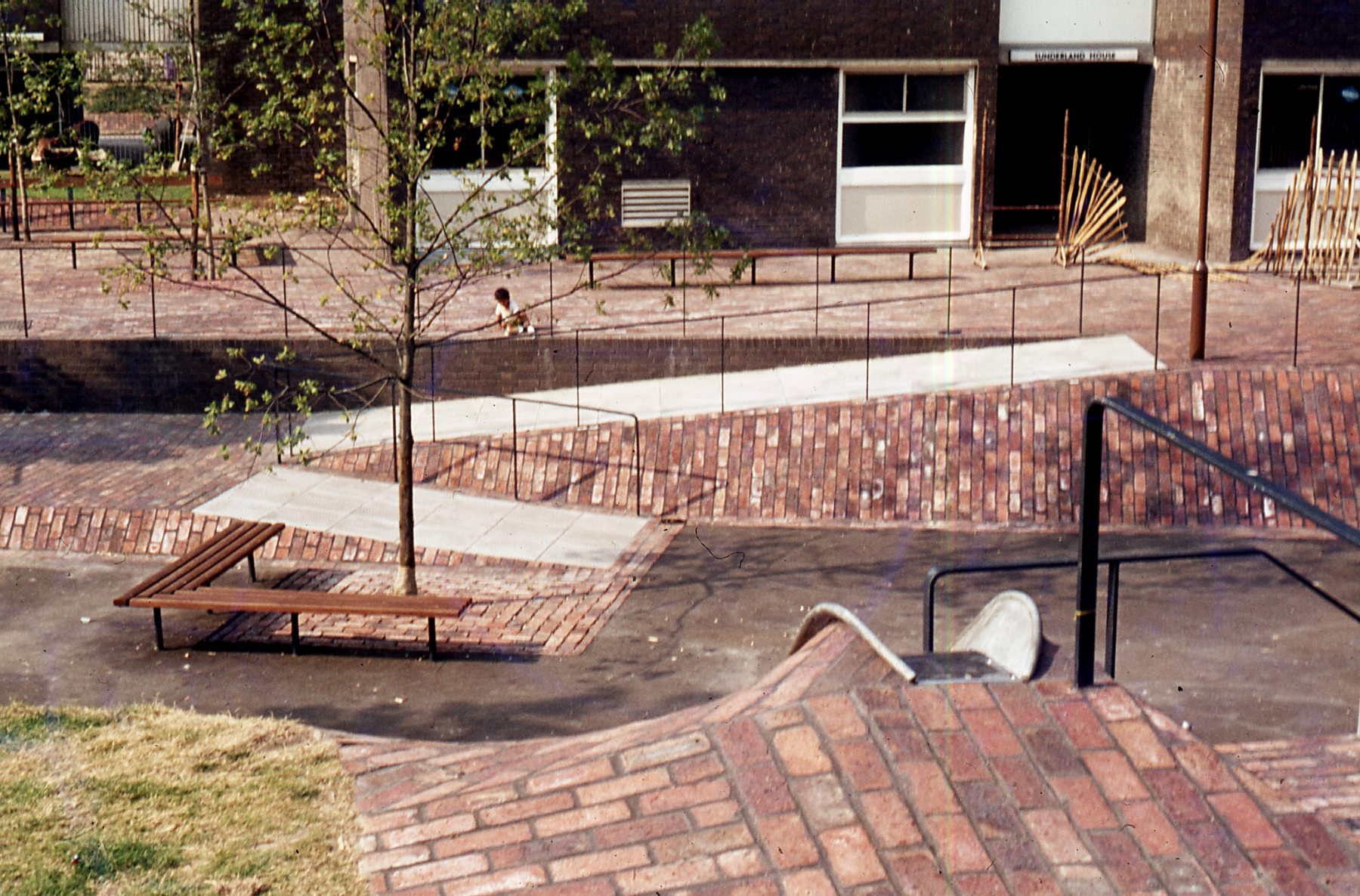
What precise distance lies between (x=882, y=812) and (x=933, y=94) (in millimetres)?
22291

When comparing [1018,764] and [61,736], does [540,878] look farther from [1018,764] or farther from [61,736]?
[61,736]

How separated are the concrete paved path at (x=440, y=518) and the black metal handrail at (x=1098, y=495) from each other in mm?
7435

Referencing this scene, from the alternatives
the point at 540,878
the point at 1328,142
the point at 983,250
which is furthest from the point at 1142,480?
the point at 1328,142

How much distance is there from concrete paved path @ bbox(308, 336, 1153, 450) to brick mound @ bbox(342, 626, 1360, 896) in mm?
9247

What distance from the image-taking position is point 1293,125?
2469 cm

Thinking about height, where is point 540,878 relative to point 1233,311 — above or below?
below

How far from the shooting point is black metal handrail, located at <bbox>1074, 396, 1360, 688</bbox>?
3.85 meters

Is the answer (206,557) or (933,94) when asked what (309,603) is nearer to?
(206,557)

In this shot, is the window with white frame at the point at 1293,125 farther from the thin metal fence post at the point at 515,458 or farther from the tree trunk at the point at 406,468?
the tree trunk at the point at 406,468

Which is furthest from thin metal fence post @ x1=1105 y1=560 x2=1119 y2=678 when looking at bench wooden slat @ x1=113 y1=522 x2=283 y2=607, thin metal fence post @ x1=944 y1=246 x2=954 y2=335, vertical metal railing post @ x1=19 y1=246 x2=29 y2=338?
vertical metal railing post @ x1=19 y1=246 x2=29 y2=338

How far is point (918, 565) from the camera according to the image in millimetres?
12250

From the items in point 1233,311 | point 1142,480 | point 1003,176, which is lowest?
point 1142,480

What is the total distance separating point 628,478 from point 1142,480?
459cm

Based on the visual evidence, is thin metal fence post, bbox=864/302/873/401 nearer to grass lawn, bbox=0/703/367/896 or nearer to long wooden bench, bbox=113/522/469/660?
long wooden bench, bbox=113/522/469/660
